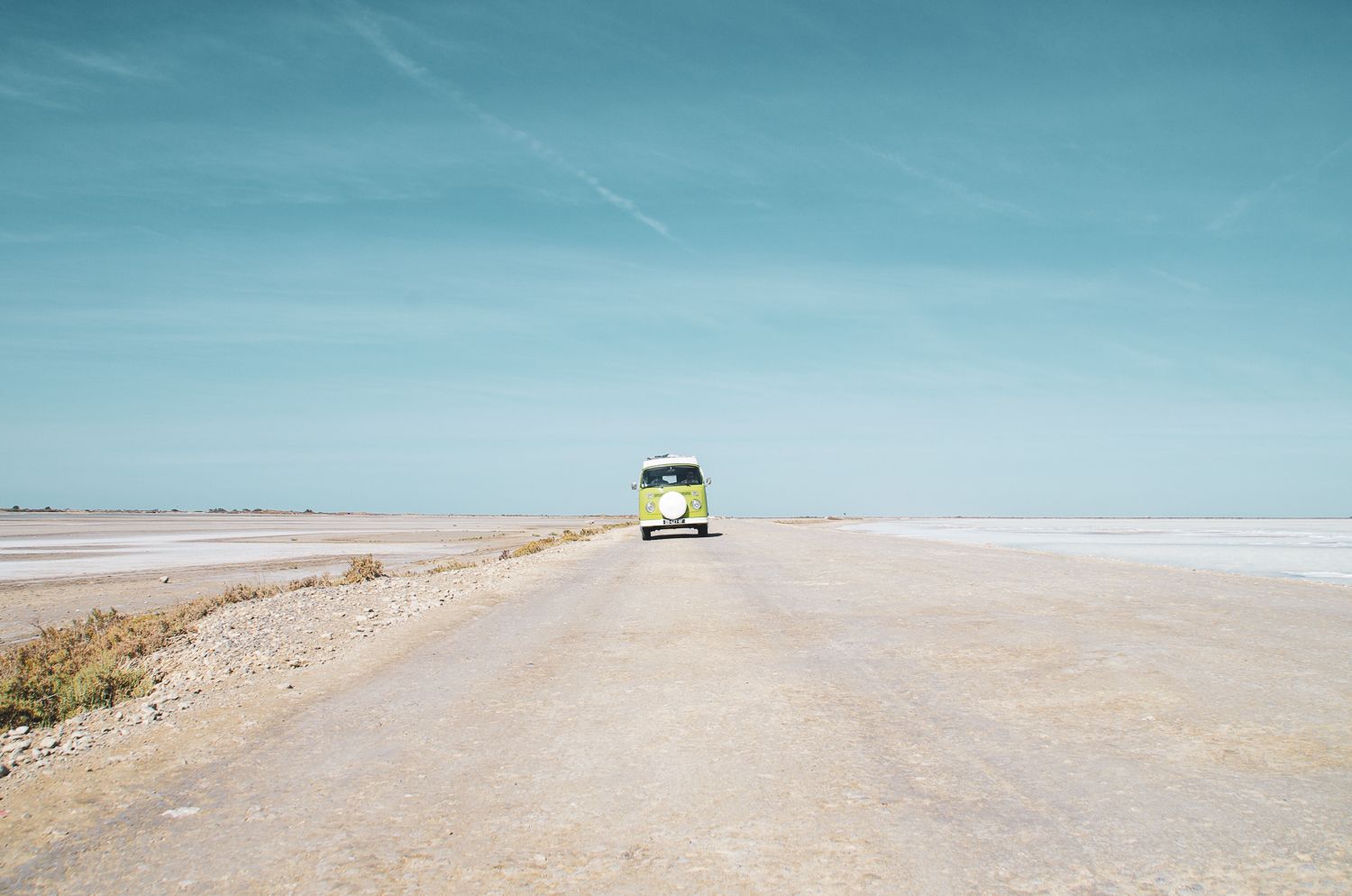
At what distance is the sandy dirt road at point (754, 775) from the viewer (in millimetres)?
3639

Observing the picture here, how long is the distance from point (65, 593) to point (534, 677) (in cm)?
1701

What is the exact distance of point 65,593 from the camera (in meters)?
19.1

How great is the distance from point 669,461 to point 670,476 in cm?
65

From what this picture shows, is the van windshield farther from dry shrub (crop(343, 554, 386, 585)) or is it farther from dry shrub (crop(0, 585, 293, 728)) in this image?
dry shrub (crop(0, 585, 293, 728))

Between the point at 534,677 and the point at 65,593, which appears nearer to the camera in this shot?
the point at 534,677

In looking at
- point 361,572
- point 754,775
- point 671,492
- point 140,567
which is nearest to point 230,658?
point 754,775

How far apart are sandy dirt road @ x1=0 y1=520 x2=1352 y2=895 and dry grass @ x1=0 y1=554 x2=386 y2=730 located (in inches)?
69.9

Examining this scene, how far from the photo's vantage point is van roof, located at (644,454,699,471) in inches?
1390

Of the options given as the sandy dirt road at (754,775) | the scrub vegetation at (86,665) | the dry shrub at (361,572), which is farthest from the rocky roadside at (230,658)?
the dry shrub at (361,572)

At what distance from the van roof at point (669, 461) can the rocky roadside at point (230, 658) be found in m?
17.5

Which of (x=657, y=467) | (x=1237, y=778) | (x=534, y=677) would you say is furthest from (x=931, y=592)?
(x=657, y=467)

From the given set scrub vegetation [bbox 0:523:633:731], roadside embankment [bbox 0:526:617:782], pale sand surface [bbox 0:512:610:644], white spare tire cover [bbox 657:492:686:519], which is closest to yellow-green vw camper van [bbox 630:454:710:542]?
white spare tire cover [bbox 657:492:686:519]

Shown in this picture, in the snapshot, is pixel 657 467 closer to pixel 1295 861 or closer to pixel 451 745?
pixel 451 745

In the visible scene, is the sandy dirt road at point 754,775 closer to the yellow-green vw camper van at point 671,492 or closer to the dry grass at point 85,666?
the dry grass at point 85,666
